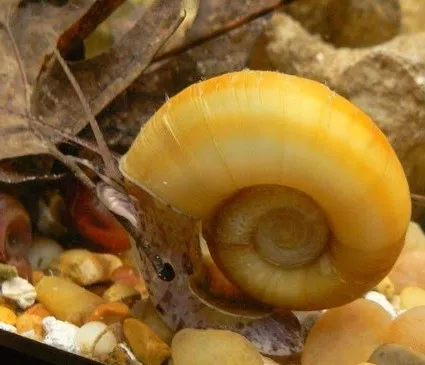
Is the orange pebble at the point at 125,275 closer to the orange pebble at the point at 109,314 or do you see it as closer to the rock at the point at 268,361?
the orange pebble at the point at 109,314

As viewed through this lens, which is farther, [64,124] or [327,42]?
[327,42]

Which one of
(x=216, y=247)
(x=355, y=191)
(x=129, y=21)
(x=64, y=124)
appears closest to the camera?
(x=355, y=191)

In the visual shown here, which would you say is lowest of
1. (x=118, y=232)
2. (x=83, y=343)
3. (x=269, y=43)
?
(x=118, y=232)

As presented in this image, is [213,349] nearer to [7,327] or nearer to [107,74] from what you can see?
[7,327]

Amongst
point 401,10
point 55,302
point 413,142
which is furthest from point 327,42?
point 55,302

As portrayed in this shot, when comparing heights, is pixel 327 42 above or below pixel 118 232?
above

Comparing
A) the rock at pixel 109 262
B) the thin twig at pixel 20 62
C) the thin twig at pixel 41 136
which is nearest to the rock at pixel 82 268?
the rock at pixel 109 262

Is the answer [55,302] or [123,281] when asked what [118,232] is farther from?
[55,302]
